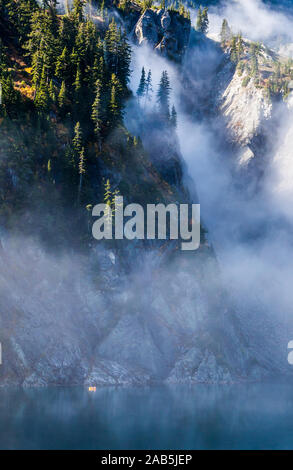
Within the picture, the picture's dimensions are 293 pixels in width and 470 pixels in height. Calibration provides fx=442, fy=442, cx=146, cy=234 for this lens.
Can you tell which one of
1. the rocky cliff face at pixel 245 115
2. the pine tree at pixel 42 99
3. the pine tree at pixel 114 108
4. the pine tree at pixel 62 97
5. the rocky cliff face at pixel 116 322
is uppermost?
the rocky cliff face at pixel 245 115

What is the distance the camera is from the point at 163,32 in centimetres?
12425

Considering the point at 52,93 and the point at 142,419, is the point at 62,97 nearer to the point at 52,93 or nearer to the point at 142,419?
the point at 52,93

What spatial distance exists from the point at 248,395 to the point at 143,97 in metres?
67.7

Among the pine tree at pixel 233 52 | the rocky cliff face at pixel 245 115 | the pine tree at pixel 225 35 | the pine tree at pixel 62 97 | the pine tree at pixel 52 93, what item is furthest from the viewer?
the pine tree at pixel 225 35

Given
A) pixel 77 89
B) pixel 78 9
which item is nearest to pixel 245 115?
pixel 78 9

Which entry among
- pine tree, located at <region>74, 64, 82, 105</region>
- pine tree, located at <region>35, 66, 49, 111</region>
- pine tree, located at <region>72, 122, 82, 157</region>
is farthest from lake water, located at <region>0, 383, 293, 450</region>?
pine tree, located at <region>74, 64, 82, 105</region>

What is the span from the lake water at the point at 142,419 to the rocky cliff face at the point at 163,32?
3771 inches

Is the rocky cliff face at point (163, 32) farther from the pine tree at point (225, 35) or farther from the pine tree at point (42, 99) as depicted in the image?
the pine tree at point (42, 99)

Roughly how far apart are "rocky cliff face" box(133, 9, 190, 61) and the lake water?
314 ft

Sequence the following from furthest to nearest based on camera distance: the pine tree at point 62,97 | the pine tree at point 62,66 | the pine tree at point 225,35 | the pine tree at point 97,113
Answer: the pine tree at point 225,35 → the pine tree at point 62,66 → the pine tree at point 97,113 → the pine tree at point 62,97

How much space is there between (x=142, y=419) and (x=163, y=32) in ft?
358

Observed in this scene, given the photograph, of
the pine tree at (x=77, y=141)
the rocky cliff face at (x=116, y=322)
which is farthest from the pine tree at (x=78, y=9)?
the rocky cliff face at (x=116, y=322)

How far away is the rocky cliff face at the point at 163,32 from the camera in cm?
12231

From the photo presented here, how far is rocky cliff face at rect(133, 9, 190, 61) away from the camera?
122 meters
